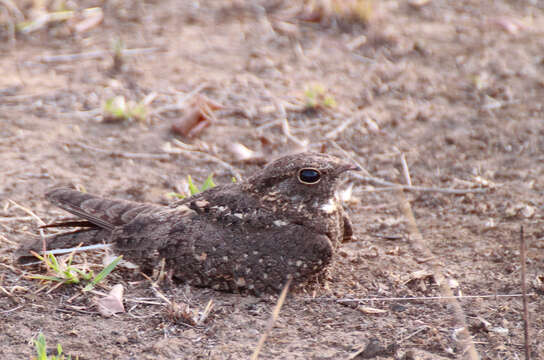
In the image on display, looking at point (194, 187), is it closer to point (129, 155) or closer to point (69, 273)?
point (129, 155)

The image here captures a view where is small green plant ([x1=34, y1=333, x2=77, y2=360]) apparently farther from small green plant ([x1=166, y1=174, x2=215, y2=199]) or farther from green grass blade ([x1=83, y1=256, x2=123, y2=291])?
small green plant ([x1=166, y1=174, x2=215, y2=199])

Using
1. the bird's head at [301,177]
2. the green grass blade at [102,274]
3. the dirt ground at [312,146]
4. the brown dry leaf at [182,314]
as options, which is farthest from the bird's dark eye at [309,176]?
the green grass blade at [102,274]

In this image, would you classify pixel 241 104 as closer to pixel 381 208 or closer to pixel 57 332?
pixel 381 208

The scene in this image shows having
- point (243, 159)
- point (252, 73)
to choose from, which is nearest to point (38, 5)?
point (252, 73)

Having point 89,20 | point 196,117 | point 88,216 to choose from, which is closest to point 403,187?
point 196,117

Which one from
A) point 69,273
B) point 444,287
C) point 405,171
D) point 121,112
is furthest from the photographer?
point 121,112

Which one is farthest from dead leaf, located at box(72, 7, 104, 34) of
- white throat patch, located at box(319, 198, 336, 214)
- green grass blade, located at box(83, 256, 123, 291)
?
white throat patch, located at box(319, 198, 336, 214)
